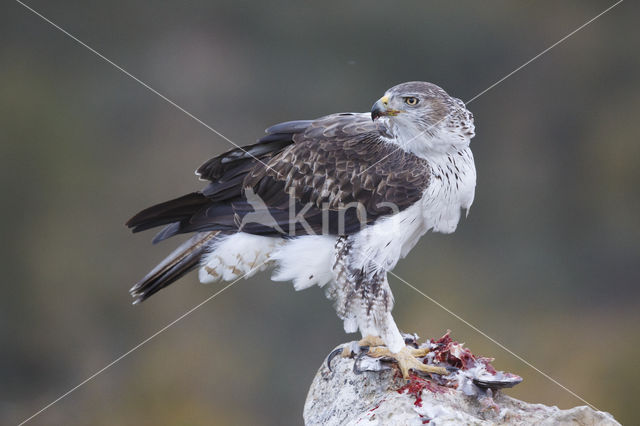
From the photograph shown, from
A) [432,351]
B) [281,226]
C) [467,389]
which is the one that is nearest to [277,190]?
[281,226]

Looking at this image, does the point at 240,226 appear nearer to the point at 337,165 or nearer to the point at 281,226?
the point at 281,226

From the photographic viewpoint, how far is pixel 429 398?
2.53 metres

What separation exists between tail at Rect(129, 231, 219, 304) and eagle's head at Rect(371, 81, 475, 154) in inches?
40.6

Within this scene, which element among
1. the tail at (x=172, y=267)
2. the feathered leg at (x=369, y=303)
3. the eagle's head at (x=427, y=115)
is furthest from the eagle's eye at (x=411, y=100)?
the tail at (x=172, y=267)

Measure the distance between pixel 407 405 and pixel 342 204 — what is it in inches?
36.1

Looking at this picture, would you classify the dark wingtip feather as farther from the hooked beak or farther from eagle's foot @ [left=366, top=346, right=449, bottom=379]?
eagle's foot @ [left=366, top=346, right=449, bottom=379]

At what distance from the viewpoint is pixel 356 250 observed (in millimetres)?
2924

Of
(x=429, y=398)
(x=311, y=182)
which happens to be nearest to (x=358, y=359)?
(x=429, y=398)

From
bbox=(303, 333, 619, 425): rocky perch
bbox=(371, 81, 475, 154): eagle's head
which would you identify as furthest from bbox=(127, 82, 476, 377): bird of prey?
bbox=(303, 333, 619, 425): rocky perch

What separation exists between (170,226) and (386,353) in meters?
1.19

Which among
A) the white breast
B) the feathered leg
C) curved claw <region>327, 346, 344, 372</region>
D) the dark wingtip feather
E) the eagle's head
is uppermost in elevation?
the eagle's head

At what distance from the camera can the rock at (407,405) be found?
2.36 m

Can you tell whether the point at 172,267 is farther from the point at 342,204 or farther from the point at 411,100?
the point at 411,100

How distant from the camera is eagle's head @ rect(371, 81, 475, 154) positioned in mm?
2764
